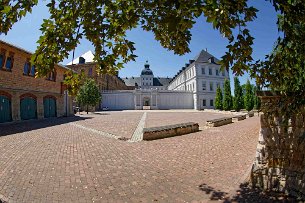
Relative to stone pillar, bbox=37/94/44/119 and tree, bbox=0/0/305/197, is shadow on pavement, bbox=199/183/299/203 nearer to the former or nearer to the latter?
tree, bbox=0/0/305/197

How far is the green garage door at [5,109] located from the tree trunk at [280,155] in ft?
66.0

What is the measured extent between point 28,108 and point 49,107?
402 centimetres

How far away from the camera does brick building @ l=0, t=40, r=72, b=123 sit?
1897 cm

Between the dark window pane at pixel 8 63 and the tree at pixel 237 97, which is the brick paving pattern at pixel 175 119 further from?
the tree at pixel 237 97

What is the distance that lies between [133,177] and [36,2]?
169 inches

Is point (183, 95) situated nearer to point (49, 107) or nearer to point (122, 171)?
point (49, 107)

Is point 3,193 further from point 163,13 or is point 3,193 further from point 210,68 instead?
point 210,68

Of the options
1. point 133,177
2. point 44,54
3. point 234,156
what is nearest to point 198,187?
point 133,177

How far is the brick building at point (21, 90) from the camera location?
19.0 m

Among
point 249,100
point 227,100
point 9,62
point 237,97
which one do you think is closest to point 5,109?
point 9,62

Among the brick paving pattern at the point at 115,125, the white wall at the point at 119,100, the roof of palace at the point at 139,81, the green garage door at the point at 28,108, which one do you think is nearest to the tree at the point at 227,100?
the brick paving pattern at the point at 115,125

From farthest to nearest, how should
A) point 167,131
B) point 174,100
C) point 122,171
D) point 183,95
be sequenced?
point 183,95 < point 174,100 < point 167,131 < point 122,171

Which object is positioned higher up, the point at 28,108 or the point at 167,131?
the point at 28,108

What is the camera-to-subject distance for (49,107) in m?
26.1
